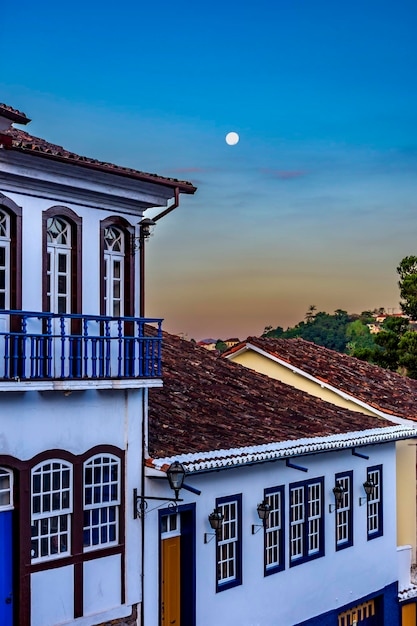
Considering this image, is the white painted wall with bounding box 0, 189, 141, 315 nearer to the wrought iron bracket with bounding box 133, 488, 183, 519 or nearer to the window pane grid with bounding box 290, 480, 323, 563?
the wrought iron bracket with bounding box 133, 488, 183, 519

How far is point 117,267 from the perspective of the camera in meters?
14.9

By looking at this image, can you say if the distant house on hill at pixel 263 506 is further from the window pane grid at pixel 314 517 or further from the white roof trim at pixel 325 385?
the white roof trim at pixel 325 385

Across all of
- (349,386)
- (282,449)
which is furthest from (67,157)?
(349,386)

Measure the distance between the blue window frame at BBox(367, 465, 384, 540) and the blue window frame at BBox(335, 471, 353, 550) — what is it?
0.88 m

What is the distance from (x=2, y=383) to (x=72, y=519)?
2328 millimetres

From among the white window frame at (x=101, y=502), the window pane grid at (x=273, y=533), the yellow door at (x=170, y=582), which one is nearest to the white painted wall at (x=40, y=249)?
the white window frame at (x=101, y=502)

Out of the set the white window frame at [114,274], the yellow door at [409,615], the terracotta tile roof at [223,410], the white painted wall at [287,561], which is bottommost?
the yellow door at [409,615]

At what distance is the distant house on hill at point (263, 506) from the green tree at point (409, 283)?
22.6 metres

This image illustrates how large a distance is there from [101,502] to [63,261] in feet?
10.9

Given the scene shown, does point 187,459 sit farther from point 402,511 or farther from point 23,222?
point 402,511

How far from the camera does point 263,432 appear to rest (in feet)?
59.0

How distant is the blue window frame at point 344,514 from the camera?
2019 centimetres

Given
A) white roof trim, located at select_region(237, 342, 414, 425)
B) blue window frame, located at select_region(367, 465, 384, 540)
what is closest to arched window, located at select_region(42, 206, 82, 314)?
blue window frame, located at select_region(367, 465, 384, 540)

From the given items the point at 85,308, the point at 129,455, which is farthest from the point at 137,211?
the point at 129,455
